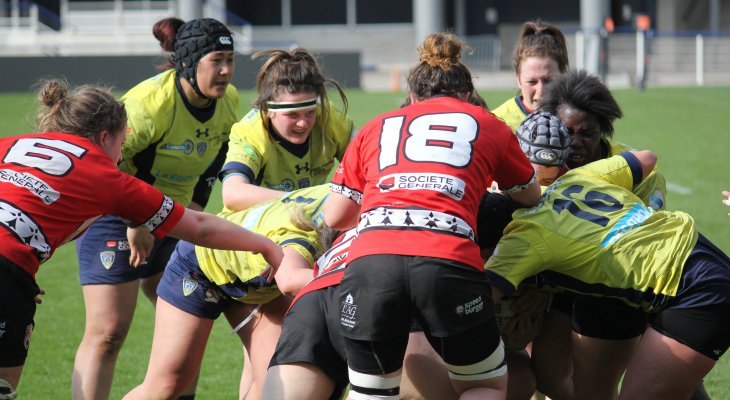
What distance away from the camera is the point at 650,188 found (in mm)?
4707

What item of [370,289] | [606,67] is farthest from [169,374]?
[606,67]

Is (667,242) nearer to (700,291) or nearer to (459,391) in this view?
(700,291)

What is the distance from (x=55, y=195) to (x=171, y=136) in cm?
209

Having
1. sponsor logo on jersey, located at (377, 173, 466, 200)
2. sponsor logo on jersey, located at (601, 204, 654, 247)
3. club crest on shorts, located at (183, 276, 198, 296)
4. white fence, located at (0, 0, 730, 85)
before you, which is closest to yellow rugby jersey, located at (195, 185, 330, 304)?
club crest on shorts, located at (183, 276, 198, 296)

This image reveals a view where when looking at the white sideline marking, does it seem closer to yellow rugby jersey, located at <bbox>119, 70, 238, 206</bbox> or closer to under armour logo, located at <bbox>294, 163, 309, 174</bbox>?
yellow rugby jersey, located at <bbox>119, 70, 238, 206</bbox>

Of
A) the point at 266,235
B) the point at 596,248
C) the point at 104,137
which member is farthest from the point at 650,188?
the point at 104,137

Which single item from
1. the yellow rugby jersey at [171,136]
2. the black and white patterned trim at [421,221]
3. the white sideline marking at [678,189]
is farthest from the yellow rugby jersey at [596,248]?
the white sideline marking at [678,189]

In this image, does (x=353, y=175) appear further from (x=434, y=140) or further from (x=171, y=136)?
(x=171, y=136)

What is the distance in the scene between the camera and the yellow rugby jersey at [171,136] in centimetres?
554

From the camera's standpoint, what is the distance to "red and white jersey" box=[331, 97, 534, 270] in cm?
342

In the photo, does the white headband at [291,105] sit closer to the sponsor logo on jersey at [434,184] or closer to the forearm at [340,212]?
the forearm at [340,212]

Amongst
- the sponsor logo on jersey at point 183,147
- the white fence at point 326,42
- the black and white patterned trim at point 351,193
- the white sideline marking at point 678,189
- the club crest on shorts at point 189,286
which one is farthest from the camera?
the white fence at point 326,42

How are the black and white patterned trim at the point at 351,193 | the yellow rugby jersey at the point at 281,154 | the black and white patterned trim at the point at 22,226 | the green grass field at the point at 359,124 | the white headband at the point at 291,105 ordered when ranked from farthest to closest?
the green grass field at the point at 359,124 → the yellow rugby jersey at the point at 281,154 → the white headband at the point at 291,105 → the black and white patterned trim at the point at 351,193 → the black and white patterned trim at the point at 22,226

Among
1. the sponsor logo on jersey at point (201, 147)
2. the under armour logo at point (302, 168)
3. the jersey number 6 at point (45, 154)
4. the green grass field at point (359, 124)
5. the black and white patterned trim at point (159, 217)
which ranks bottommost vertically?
the green grass field at point (359, 124)
